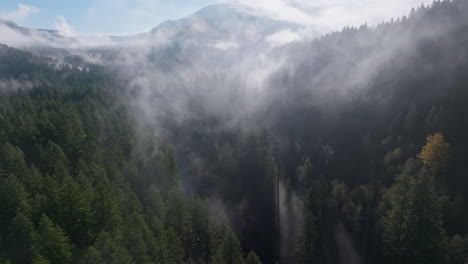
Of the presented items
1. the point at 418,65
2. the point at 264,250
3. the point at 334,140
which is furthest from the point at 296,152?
the point at 418,65

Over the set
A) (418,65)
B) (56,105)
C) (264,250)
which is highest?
(418,65)

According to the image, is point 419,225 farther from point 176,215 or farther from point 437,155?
point 176,215

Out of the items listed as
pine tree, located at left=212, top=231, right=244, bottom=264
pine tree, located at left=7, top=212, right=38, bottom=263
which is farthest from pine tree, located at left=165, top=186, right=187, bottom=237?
pine tree, located at left=7, top=212, right=38, bottom=263

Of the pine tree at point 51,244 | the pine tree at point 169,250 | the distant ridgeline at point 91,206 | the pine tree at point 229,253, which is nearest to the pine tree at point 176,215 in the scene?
the distant ridgeline at point 91,206

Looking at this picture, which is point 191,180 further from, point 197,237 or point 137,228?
point 137,228

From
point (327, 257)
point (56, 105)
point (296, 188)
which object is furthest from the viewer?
point (296, 188)

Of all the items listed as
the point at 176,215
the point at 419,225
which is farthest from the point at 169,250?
the point at 419,225

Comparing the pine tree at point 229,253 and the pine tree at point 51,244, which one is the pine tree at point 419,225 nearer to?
the pine tree at point 229,253
